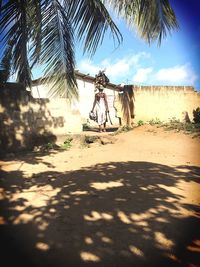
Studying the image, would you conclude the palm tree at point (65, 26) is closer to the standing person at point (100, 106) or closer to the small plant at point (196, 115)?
the standing person at point (100, 106)

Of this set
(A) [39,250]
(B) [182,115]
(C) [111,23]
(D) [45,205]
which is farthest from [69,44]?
(B) [182,115]

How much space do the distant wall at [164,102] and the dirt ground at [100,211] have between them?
5998 millimetres

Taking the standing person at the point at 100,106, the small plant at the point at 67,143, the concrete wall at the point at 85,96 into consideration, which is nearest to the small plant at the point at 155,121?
the standing person at the point at 100,106

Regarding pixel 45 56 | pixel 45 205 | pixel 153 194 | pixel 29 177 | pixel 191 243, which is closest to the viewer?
pixel 191 243

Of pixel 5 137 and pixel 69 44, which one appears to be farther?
pixel 5 137

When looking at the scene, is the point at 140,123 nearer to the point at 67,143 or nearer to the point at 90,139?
the point at 90,139

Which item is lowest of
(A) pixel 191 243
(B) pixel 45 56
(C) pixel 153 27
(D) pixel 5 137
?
(A) pixel 191 243

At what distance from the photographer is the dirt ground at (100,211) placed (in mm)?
3186

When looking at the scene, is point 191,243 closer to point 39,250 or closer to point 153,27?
point 39,250

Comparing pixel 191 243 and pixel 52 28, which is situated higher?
pixel 52 28

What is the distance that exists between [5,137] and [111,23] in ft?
14.9

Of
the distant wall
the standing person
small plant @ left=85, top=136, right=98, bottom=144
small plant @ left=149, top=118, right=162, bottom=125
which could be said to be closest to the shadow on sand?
small plant @ left=85, top=136, right=98, bottom=144

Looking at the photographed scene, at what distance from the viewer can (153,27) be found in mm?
5422

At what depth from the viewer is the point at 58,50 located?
217 inches
